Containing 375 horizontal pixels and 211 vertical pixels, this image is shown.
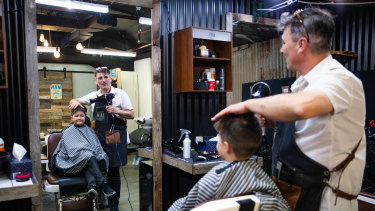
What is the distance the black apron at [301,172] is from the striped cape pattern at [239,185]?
8 cm

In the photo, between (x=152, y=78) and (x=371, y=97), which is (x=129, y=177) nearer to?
Answer: (x=152, y=78)

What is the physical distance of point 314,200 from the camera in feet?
3.90

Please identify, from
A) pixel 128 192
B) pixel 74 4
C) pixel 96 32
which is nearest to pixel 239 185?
pixel 74 4

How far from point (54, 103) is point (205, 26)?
2583mm

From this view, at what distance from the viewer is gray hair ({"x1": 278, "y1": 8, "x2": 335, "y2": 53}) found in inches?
43.8

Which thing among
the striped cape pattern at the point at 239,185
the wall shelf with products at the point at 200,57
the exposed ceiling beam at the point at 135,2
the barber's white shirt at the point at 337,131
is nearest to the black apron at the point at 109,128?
the wall shelf with products at the point at 200,57

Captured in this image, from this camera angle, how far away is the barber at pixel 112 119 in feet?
10.4

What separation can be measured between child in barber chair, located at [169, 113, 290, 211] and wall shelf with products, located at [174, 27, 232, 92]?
166 centimetres

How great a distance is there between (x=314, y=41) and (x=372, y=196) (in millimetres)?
1937

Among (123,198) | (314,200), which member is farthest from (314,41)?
(123,198)

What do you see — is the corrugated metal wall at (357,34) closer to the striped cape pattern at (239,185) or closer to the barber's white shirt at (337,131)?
the barber's white shirt at (337,131)

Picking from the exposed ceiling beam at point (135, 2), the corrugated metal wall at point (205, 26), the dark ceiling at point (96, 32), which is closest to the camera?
the exposed ceiling beam at point (135, 2)

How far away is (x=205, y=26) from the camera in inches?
126

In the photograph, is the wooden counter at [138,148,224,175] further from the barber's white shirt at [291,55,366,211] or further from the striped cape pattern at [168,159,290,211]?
the barber's white shirt at [291,55,366,211]
